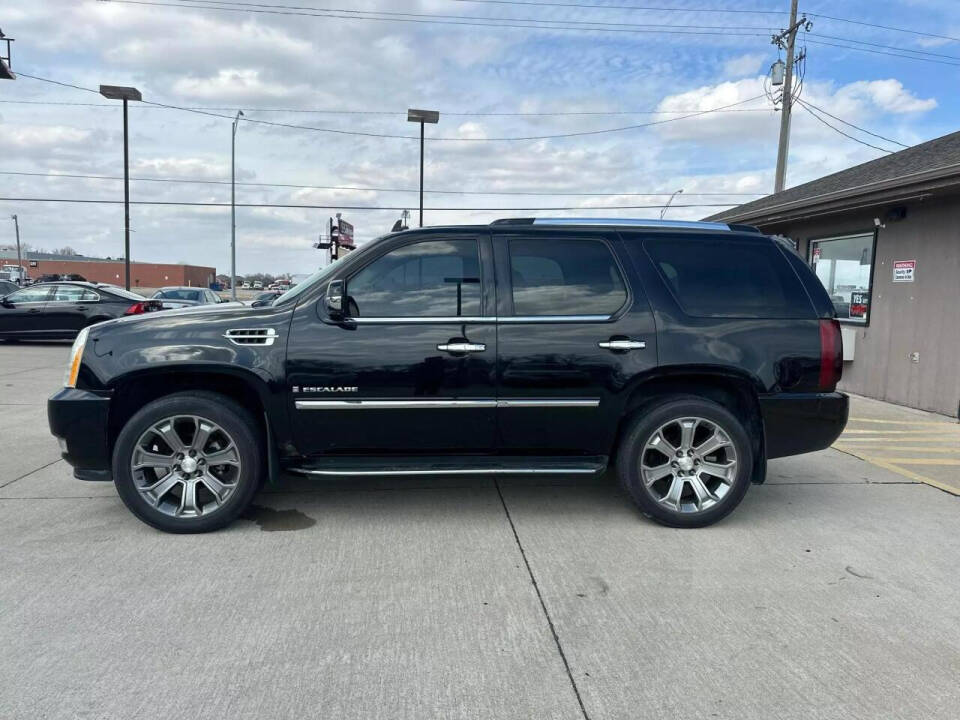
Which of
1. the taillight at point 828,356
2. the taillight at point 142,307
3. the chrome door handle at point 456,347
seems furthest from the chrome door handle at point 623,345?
the taillight at point 142,307

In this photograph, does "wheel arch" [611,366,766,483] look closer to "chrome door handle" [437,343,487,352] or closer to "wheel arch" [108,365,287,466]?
"chrome door handle" [437,343,487,352]

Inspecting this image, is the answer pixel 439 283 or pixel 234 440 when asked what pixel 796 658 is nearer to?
pixel 439 283

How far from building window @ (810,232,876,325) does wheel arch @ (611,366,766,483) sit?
6.15 m

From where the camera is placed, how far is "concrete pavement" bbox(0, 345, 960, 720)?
2684mm

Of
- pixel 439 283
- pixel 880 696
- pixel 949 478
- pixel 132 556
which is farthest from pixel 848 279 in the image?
pixel 132 556

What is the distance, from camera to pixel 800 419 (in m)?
4.48

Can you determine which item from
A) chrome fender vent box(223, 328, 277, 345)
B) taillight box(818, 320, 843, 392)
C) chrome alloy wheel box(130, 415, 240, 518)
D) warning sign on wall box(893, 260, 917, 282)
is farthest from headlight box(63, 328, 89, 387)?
warning sign on wall box(893, 260, 917, 282)

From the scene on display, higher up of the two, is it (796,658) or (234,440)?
(234,440)

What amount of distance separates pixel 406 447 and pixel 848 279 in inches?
348

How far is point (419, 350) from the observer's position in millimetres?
4262

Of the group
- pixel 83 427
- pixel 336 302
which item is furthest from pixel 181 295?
pixel 336 302

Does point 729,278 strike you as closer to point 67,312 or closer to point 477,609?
point 477,609

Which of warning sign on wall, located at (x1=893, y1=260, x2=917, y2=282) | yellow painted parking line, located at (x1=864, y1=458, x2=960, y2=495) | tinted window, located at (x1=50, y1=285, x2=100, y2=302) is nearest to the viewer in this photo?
yellow painted parking line, located at (x1=864, y1=458, x2=960, y2=495)

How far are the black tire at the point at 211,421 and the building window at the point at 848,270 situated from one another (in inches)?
335
